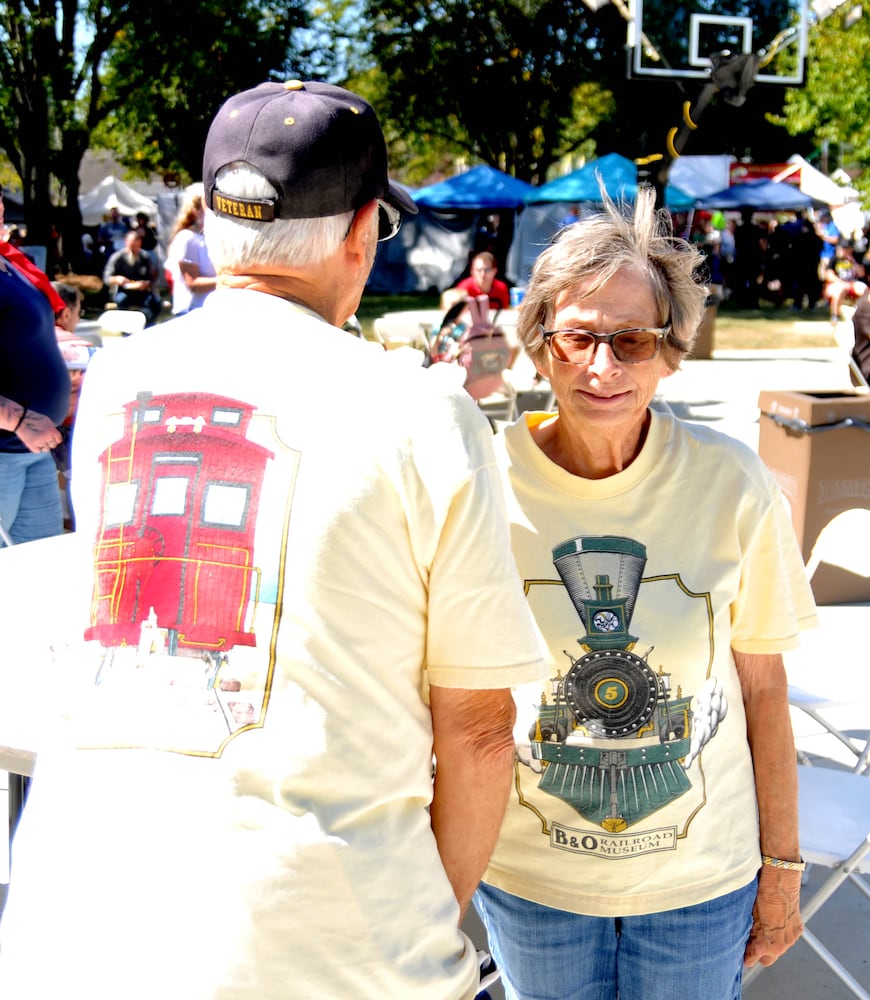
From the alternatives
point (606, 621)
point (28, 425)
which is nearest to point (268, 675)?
point (606, 621)

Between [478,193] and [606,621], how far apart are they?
24408 mm

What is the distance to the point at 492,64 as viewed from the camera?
34.4m

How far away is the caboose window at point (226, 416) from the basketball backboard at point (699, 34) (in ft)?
33.0

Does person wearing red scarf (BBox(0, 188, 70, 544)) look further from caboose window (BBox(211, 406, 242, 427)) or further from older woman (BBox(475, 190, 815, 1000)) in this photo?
caboose window (BBox(211, 406, 242, 427))

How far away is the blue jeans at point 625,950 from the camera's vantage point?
1.75 m

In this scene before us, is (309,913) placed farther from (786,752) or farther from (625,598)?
(786,752)

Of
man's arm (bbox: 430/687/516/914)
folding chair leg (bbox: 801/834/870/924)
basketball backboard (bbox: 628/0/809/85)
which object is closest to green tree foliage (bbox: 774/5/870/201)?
basketball backboard (bbox: 628/0/809/85)

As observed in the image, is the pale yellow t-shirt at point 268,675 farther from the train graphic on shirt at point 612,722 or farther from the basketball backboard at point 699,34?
the basketball backboard at point 699,34

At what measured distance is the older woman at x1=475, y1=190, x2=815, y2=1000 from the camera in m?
1.74

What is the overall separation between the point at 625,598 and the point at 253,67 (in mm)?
26698

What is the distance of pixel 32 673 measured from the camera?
8.28 feet

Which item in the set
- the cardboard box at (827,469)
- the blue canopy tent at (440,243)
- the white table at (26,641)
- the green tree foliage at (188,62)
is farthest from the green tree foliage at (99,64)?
the white table at (26,641)

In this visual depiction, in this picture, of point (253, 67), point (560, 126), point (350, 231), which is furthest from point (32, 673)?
point (560, 126)

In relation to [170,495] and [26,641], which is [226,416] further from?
[26,641]
